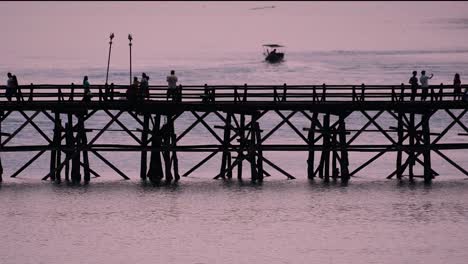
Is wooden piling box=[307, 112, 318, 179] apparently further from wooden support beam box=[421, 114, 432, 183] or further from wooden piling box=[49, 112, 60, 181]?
wooden piling box=[49, 112, 60, 181]

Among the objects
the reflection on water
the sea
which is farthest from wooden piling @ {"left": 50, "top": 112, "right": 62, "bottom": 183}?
the reflection on water

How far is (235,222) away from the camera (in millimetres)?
37906

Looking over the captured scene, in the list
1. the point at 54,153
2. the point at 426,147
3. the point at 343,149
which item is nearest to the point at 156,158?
the point at 54,153

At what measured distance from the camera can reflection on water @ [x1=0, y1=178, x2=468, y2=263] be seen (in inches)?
1325

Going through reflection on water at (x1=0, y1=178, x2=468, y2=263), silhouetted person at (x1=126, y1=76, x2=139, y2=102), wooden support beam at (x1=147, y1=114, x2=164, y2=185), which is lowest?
reflection on water at (x1=0, y1=178, x2=468, y2=263)

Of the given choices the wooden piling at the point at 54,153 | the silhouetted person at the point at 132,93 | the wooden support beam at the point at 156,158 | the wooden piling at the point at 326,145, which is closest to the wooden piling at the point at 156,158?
the wooden support beam at the point at 156,158

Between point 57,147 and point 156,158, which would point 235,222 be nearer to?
point 156,158

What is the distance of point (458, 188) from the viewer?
44062mm

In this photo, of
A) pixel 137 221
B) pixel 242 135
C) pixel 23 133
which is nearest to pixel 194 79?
pixel 23 133

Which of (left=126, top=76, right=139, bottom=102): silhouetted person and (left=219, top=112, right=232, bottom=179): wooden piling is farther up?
(left=126, top=76, right=139, bottom=102): silhouetted person

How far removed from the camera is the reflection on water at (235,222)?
33.7m

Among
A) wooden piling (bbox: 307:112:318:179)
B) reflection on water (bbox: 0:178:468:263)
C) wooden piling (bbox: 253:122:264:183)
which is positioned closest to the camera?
reflection on water (bbox: 0:178:468:263)

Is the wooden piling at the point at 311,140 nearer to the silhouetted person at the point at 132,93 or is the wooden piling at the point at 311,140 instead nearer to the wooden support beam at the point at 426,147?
the wooden support beam at the point at 426,147

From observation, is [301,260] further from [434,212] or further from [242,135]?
[242,135]
